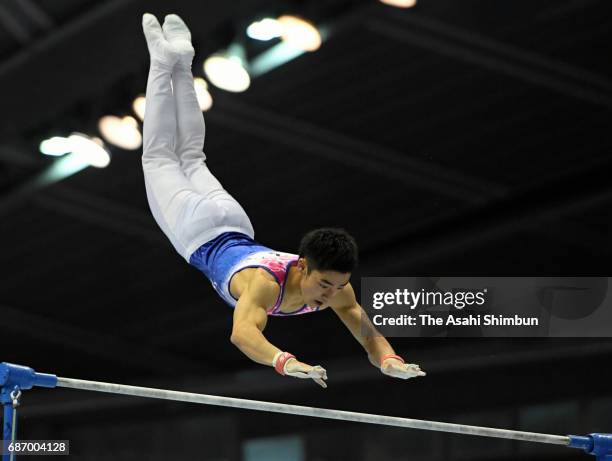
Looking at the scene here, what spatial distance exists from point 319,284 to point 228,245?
0.89 meters

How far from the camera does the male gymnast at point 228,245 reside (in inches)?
236

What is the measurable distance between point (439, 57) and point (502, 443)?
18.7 ft

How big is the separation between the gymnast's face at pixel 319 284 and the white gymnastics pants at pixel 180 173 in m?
0.86

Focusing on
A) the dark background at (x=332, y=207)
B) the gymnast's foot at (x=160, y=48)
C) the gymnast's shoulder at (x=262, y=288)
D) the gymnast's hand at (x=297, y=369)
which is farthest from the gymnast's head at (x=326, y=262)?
the dark background at (x=332, y=207)

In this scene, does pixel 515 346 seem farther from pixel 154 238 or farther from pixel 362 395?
pixel 154 238

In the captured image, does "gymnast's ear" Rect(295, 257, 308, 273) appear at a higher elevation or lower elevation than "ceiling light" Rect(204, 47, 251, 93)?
lower

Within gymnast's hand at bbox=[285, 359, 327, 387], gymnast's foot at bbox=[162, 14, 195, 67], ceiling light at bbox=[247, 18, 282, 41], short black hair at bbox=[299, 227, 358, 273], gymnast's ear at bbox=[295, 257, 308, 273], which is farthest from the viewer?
ceiling light at bbox=[247, 18, 282, 41]

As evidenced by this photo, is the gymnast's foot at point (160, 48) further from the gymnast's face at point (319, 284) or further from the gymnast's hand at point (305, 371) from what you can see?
the gymnast's hand at point (305, 371)

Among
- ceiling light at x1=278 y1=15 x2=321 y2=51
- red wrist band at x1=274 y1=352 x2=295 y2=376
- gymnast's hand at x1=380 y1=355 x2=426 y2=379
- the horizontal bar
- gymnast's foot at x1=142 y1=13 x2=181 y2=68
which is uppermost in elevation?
ceiling light at x1=278 y1=15 x2=321 y2=51

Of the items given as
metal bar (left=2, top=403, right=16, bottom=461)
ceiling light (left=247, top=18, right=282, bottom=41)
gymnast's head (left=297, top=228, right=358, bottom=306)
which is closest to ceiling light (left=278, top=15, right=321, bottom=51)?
ceiling light (left=247, top=18, right=282, bottom=41)

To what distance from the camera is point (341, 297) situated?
6.63 metres

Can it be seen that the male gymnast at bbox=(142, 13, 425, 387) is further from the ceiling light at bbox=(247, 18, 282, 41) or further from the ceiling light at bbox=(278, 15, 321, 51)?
the ceiling light at bbox=(278, 15, 321, 51)

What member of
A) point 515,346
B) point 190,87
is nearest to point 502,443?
point 515,346

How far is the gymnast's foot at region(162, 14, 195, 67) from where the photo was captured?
740 cm
